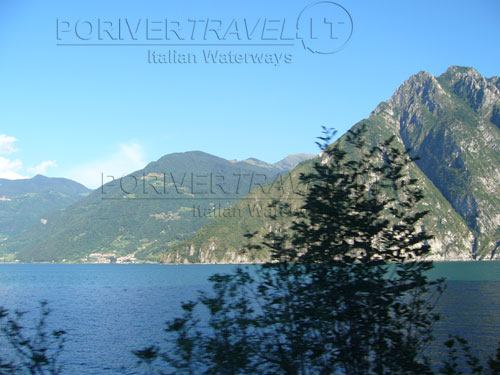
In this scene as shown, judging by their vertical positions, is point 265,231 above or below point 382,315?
above

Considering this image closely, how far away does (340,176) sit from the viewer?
705cm

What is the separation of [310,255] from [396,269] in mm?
1391

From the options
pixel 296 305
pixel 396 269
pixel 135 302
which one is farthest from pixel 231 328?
pixel 135 302

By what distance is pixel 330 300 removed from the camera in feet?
21.8

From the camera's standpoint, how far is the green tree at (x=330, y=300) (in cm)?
661

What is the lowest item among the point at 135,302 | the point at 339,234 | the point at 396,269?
the point at 135,302

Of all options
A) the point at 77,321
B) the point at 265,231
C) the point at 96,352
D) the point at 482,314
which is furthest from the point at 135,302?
the point at 265,231

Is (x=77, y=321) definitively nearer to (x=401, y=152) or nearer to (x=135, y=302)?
(x=135, y=302)

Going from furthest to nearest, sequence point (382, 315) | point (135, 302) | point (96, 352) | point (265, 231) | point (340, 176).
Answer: point (135, 302) < point (96, 352) < point (265, 231) < point (340, 176) < point (382, 315)

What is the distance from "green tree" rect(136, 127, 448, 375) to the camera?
21.7 feet

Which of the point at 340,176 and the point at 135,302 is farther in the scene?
the point at 135,302

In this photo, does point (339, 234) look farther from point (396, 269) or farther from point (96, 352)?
point (96, 352)

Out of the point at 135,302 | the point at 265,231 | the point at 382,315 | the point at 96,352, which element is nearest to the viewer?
the point at 382,315

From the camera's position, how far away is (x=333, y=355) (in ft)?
22.4
